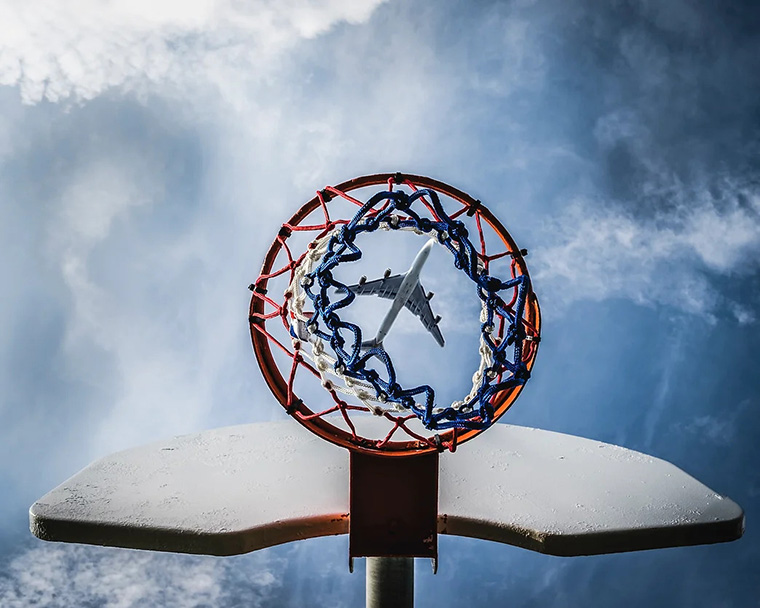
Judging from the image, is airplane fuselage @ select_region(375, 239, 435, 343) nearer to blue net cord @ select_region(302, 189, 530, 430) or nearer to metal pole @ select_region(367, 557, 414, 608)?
blue net cord @ select_region(302, 189, 530, 430)

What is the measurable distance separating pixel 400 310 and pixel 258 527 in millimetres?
698

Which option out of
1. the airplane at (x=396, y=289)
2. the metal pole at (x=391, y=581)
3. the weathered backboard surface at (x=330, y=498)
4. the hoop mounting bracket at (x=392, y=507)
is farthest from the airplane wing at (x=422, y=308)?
the metal pole at (x=391, y=581)

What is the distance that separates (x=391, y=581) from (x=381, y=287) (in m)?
0.93

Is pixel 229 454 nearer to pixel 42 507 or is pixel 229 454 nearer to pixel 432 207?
pixel 42 507

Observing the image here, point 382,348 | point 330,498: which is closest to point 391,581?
point 330,498

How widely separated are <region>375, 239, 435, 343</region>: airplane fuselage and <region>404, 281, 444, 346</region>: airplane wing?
0.05m

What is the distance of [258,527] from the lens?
91.1 inches

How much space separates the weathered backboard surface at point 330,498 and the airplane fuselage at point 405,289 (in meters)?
0.52

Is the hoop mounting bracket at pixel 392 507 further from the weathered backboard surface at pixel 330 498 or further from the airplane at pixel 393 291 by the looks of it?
the airplane at pixel 393 291

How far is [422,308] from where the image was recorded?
253 cm

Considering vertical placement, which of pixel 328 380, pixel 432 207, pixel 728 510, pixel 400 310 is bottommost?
pixel 728 510

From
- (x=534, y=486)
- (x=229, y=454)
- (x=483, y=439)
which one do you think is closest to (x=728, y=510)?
(x=534, y=486)

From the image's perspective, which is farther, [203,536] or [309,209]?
[309,209]

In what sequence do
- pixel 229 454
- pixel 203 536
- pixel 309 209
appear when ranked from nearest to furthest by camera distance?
pixel 203 536 < pixel 309 209 < pixel 229 454
